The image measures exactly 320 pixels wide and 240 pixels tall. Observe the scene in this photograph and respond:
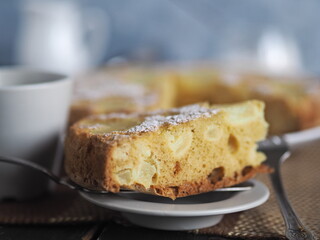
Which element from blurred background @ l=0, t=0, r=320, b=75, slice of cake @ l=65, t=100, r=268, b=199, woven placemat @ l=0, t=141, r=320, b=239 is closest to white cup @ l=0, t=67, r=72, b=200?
woven placemat @ l=0, t=141, r=320, b=239

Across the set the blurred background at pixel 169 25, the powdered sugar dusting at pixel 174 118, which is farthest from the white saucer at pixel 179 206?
the blurred background at pixel 169 25

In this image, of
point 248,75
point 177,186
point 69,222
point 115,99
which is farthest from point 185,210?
point 248,75

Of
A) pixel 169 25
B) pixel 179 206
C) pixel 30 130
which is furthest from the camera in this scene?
pixel 169 25

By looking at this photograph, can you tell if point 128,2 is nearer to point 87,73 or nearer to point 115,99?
point 87,73

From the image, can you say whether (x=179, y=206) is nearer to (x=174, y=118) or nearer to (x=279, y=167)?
(x=174, y=118)

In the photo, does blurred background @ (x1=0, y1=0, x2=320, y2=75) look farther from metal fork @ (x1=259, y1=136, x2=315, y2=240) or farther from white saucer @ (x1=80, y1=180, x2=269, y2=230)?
white saucer @ (x1=80, y1=180, x2=269, y2=230)

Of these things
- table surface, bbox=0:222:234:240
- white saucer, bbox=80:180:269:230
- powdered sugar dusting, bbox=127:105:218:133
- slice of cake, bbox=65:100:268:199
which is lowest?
table surface, bbox=0:222:234:240

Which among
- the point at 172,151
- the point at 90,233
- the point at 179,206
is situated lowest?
the point at 90,233

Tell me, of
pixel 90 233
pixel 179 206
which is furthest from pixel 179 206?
pixel 90 233
